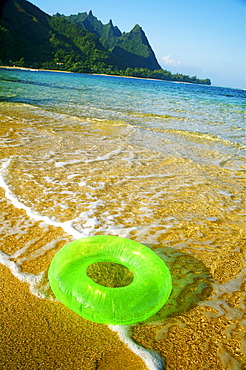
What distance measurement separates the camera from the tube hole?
2.64 m

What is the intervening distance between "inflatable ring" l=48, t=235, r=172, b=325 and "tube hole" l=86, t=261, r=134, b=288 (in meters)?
0.14

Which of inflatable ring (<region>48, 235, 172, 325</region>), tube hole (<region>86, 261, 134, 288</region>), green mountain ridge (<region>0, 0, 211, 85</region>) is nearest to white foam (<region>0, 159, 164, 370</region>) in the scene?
inflatable ring (<region>48, 235, 172, 325</region>)

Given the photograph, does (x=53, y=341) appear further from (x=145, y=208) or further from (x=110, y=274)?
(x=145, y=208)

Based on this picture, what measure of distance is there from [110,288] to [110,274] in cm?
56

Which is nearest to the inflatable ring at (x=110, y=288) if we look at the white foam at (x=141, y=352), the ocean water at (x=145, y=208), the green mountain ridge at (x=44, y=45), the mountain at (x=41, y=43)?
the white foam at (x=141, y=352)

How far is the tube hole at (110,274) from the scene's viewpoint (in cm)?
264

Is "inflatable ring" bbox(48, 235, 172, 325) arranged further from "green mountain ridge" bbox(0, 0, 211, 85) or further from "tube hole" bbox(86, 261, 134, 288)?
"green mountain ridge" bbox(0, 0, 211, 85)

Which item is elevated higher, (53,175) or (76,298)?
(76,298)

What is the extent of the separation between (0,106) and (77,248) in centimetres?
1208

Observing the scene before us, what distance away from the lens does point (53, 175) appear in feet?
17.5

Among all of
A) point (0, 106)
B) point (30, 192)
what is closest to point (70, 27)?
point (0, 106)

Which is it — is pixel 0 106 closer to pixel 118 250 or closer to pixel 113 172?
pixel 113 172

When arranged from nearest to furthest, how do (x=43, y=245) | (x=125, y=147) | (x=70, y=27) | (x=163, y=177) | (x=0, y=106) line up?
(x=43, y=245) → (x=163, y=177) → (x=125, y=147) → (x=0, y=106) → (x=70, y=27)

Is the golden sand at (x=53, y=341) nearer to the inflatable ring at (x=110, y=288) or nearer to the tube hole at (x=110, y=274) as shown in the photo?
the inflatable ring at (x=110, y=288)
